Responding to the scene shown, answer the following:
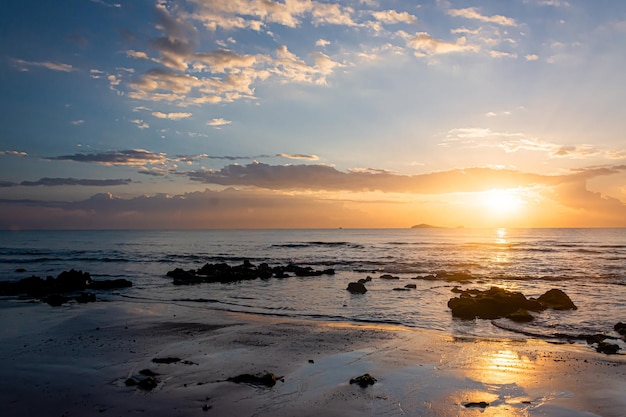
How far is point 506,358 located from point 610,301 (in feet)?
58.4

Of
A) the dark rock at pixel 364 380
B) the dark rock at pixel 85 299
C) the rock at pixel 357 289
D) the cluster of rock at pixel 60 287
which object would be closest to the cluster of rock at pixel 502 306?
the rock at pixel 357 289

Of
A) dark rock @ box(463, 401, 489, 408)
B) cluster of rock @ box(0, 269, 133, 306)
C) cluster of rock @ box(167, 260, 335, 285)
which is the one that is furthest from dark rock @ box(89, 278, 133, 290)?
dark rock @ box(463, 401, 489, 408)

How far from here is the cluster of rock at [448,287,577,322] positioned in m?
22.0

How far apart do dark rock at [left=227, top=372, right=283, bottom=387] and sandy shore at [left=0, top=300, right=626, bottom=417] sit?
0.77 ft

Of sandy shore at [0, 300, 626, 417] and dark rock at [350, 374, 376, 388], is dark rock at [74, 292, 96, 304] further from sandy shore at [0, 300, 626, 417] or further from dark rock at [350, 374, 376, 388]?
dark rock at [350, 374, 376, 388]

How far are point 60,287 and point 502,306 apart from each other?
3055cm

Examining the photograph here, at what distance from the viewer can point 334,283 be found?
1459 inches

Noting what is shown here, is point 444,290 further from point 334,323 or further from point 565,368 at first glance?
point 565,368

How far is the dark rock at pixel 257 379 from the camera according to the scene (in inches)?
441

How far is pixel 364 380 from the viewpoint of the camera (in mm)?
11203

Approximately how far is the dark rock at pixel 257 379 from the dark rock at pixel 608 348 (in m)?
12.1

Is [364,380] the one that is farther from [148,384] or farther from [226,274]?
[226,274]

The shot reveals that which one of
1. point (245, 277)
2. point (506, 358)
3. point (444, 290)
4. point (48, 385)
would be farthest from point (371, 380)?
point (245, 277)

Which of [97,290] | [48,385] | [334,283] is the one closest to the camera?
[48,385]
